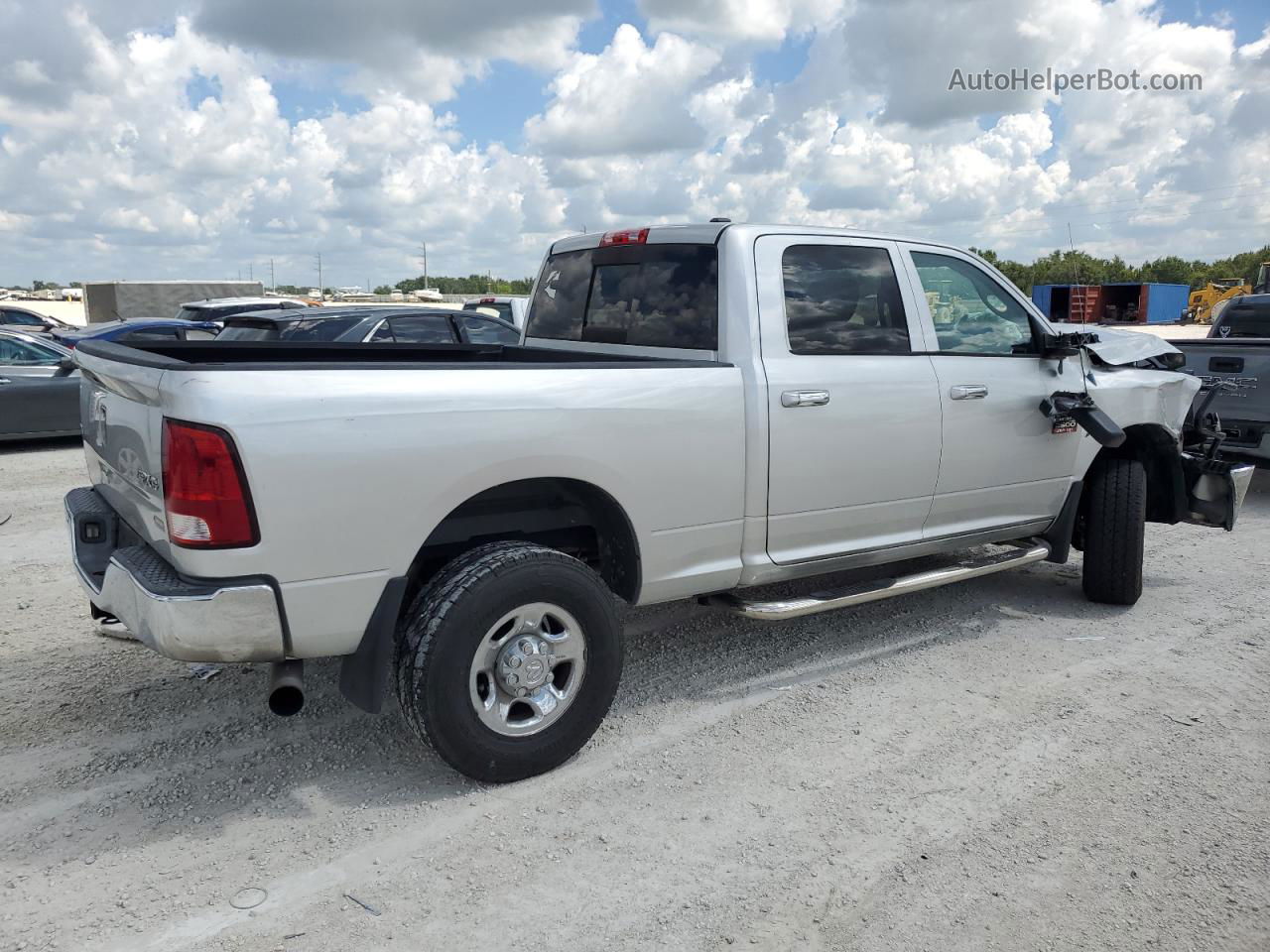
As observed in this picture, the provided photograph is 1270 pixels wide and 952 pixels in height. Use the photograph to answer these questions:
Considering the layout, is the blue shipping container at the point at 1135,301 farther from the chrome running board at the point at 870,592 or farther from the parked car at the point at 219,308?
the chrome running board at the point at 870,592

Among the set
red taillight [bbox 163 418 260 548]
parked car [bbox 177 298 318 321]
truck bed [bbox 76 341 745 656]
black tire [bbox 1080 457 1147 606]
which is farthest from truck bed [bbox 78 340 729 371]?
parked car [bbox 177 298 318 321]

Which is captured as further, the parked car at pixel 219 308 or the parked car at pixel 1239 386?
the parked car at pixel 219 308

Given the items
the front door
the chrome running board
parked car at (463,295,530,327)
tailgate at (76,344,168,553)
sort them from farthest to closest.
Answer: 1. parked car at (463,295,530,327)
2. the front door
3. the chrome running board
4. tailgate at (76,344,168,553)

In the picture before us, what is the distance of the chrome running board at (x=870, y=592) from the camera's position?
4.23 metres

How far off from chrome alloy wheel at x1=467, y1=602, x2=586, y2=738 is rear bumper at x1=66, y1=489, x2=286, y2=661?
69 cm

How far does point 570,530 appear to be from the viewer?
4203mm

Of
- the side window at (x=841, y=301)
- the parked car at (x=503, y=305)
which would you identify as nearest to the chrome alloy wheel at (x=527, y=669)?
the side window at (x=841, y=301)

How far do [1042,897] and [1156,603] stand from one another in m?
3.38

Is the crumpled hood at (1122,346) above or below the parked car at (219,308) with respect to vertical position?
below

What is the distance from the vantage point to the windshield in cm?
983

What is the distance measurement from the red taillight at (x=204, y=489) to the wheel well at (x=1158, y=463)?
4.52m

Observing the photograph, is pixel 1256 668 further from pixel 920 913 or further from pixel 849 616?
pixel 920 913

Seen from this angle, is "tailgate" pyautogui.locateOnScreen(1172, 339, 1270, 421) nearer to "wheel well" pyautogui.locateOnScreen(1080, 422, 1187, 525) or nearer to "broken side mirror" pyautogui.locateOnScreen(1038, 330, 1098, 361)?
"wheel well" pyautogui.locateOnScreen(1080, 422, 1187, 525)

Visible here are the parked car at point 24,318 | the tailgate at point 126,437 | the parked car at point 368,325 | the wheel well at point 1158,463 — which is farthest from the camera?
the parked car at point 24,318
